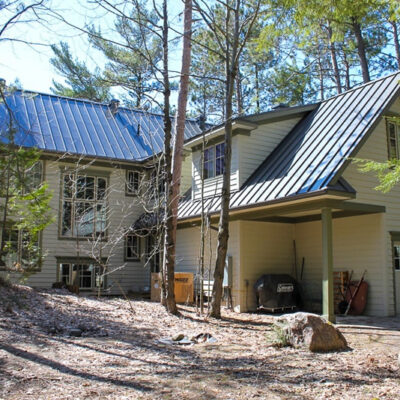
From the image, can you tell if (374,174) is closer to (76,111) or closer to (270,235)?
(270,235)

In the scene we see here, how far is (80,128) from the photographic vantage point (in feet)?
59.2

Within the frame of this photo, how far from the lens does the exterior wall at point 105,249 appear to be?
15617 mm

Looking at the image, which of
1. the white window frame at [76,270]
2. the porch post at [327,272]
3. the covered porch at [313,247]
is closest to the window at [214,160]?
the covered porch at [313,247]

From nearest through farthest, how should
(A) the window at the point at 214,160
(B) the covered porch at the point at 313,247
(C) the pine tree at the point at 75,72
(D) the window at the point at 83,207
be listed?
(B) the covered porch at the point at 313,247 < (A) the window at the point at 214,160 < (D) the window at the point at 83,207 < (C) the pine tree at the point at 75,72

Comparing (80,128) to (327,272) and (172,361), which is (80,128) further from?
(172,361)

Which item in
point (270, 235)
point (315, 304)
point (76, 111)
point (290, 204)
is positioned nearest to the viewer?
point (290, 204)

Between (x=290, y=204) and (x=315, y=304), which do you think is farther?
(x=315, y=304)

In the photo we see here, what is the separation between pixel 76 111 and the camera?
19203 mm

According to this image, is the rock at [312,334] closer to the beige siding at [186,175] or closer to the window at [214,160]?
the window at [214,160]

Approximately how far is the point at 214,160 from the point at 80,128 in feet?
21.7

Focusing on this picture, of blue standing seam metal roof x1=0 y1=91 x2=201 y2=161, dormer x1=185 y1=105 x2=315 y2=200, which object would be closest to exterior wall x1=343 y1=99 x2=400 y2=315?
dormer x1=185 y1=105 x2=315 y2=200

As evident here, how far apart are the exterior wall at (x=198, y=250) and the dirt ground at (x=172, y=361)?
288cm

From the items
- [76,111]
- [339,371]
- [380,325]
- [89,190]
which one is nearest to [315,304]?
[380,325]

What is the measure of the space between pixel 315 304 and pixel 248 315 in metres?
2.01
